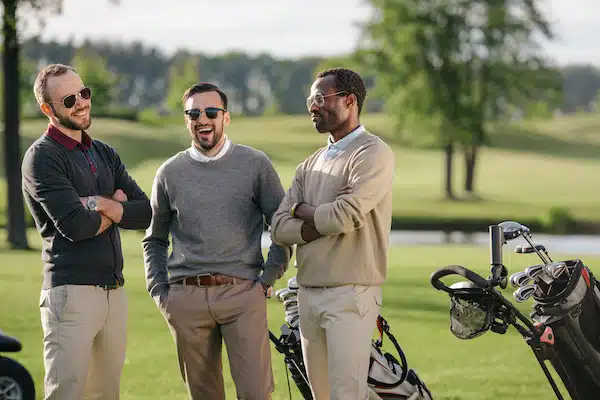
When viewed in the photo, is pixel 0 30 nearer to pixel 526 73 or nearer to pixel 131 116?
pixel 526 73

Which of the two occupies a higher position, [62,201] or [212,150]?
[212,150]

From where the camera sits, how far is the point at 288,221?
18.3 ft

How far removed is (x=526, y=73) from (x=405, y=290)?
3701 centimetres

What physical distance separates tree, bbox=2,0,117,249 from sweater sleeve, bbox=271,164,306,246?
20.4 metres

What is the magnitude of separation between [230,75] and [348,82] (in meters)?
145

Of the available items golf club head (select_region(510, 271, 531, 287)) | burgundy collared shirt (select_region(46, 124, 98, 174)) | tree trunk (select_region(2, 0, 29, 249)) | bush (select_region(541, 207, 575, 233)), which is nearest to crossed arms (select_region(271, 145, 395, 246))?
golf club head (select_region(510, 271, 531, 287))

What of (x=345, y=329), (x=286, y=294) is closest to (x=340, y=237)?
(x=345, y=329)

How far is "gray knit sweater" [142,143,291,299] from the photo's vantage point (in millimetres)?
5812

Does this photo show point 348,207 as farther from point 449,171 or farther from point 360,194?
point 449,171

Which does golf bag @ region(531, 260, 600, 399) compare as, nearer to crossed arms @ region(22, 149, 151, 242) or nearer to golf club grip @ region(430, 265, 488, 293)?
golf club grip @ region(430, 265, 488, 293)

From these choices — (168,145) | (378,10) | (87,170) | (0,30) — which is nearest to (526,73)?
(378,10)

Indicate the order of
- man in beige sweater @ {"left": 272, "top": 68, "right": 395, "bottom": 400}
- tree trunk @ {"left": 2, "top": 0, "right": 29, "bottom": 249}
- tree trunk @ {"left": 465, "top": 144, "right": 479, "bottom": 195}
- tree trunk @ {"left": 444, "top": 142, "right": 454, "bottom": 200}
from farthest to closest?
1. tree trunk @ {"left": 465, "top": 144, "right": 479, "bottom": 195}
2. tree trunk @ {"left": 444, "top": 142, "right": 454, "bottom": 200}
3. tree trunk @ {"left": 2, "top": 0, "right": 29, "bottom": 249}
4. man in beige sweater @ {"left": 272, "top": 68, "right": 395, "bottom": 400}

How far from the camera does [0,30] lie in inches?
995

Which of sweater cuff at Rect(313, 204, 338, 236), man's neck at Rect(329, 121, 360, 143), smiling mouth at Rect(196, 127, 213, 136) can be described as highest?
man's neck at Rect(329, 121, 360, 143)
